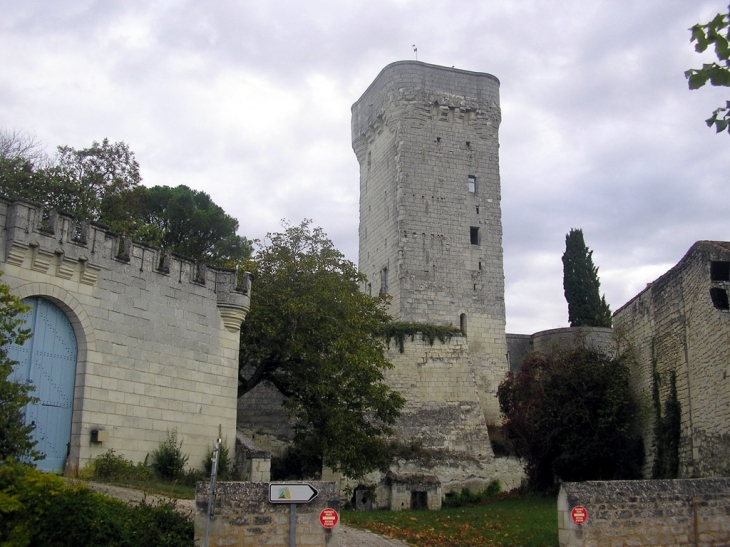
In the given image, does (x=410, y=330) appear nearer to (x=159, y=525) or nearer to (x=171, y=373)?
(x=171, y=373)

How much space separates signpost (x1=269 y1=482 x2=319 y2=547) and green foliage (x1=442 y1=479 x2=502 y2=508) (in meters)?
15.5

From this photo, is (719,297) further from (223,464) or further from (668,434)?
(223,464)

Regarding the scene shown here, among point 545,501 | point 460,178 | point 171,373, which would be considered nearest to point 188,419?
point 171,373

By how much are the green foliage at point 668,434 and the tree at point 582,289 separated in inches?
812

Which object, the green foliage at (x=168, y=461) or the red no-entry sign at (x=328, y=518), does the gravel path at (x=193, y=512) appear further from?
the green foliage at (x=168, y=461)

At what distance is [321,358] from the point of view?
22312 mm

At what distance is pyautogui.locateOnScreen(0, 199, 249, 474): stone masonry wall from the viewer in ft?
53.3

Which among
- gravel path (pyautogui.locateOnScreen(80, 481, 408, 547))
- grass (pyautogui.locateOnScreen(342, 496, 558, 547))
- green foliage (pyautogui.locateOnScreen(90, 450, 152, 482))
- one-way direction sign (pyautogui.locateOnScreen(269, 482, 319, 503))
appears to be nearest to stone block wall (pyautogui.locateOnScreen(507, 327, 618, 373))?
grass (pyautogui.locateOnScreen(342, 496, 558, 547))

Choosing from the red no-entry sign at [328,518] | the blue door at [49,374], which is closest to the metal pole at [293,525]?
the red no-entry sign at [328,518]

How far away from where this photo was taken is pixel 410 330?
31.2 metres

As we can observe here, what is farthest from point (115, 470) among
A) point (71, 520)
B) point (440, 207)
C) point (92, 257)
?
point (440, 207)

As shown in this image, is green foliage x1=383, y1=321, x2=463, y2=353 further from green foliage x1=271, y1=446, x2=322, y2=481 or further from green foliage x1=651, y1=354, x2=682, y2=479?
green foliage x1=651, y1=354, x2=682, y2=479

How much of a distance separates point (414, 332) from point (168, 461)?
14.9m

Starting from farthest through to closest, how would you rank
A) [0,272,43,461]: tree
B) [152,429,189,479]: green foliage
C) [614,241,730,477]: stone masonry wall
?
[614,241,730,477]: stone masonry wall < [152,429,189,479]: green foliage < [0,272,43,461]: tree
